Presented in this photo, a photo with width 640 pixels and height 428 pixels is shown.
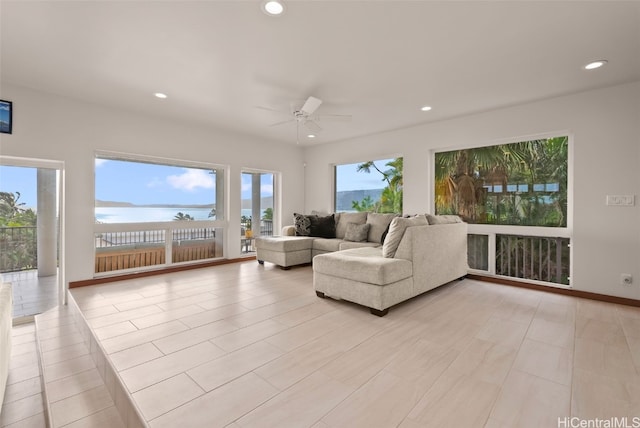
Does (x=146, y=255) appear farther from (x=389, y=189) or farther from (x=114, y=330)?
(x=389, y=189)

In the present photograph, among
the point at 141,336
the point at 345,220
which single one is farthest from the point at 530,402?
the point at 345,220

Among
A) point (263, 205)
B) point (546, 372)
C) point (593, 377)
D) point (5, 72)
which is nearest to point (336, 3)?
point (546, 372)

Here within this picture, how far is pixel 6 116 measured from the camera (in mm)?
3238

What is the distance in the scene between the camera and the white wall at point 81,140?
11.1 ft

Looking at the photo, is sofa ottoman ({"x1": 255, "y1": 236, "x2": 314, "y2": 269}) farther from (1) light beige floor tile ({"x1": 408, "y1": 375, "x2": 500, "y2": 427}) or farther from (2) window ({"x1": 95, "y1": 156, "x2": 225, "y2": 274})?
(1) light beige floor tile ({"x1": 408, "y1": 375, "x2": 500, "y2": 427})

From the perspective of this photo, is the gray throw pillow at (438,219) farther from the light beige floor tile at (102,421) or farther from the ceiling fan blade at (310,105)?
the light beige floor tile at (102,421)

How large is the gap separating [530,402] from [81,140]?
5221 mm

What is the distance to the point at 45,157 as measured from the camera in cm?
349

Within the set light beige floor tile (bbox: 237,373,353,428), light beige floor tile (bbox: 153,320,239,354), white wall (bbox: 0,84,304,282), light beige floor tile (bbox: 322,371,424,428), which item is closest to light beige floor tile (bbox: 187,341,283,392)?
light beige floor tile (bbox: 153,320,239,354)

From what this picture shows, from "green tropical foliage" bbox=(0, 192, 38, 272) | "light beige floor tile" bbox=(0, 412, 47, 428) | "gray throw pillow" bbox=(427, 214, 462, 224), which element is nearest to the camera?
"light beige floor tile" bbox=(0, 412, 47, 428)

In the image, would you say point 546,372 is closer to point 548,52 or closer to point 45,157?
point 548,52

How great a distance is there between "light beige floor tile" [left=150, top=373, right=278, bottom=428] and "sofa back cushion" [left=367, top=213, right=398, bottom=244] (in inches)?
136

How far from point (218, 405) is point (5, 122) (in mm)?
4013

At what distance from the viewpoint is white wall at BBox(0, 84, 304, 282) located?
3371mm
